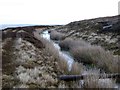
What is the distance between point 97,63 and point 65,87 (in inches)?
213

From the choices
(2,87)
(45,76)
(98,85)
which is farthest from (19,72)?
(98,85)

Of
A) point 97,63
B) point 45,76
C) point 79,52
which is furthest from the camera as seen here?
point 79,52

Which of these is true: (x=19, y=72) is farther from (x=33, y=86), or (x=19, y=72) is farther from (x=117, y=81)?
(x=117, y=81)

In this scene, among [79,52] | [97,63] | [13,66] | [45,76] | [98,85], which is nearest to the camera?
[98,85]

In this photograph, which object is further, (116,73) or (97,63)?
(97,63)

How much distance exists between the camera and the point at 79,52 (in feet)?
57.0

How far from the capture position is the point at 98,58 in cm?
1448

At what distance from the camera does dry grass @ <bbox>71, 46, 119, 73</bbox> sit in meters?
12.3

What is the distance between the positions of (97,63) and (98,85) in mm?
5200

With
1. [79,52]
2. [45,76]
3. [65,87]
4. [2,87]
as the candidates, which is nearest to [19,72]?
[45,76]

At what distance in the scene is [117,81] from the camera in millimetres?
10570

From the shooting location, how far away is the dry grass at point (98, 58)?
1231cm

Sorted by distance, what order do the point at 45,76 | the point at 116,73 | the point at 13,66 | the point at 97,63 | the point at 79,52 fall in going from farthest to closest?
the point at 79,52 < the point at 97,63 < the point at 13,66 < the point at 116,73 < the point at 45,76

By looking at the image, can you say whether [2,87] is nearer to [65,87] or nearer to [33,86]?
[33,86]
